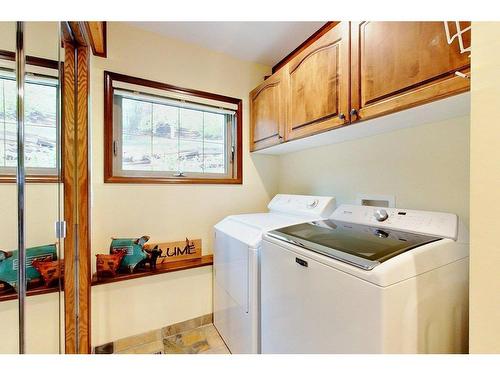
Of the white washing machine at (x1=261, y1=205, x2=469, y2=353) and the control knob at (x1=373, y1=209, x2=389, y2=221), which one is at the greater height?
the control knob at (x1=373, y1=209, x2=389, y2=221)

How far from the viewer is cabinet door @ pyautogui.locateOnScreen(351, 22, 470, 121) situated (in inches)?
30.9

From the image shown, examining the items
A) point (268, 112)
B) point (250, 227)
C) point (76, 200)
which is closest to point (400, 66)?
point (268, 112)

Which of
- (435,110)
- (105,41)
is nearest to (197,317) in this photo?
(435,110)

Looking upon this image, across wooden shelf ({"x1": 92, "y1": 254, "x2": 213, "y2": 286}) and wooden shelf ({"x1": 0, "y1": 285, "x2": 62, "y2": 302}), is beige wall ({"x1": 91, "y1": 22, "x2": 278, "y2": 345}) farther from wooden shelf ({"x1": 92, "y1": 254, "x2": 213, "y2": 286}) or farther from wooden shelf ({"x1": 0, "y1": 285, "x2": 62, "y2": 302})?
wooden shelf ({"x1": 0, "y1": 285, "x2": 62, "y2": 302})

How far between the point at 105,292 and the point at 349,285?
5.36 ft

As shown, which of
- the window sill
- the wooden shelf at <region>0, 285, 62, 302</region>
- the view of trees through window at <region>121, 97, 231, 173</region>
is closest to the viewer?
the wooden shelf at <region>0, 285, 62, 302</region>

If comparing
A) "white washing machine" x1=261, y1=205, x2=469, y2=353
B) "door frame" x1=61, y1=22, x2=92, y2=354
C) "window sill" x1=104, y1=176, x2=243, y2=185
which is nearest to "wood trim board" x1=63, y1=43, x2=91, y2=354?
"door frame" x1=61, y1=22, x2=92, y2=354

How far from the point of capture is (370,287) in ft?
2.27

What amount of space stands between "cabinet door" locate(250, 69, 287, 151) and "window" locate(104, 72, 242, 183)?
0.52ft

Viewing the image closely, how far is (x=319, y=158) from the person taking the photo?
1819 mm

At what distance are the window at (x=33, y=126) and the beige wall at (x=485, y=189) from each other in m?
1.40

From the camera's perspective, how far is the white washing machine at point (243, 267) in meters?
1.26

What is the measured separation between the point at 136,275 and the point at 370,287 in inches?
60.9
